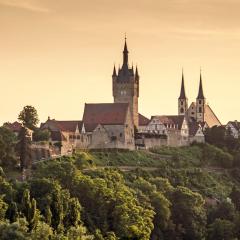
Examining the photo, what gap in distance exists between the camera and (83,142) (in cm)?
13825

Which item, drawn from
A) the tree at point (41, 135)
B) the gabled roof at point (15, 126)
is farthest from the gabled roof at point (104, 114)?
the tree at point (41, 135)

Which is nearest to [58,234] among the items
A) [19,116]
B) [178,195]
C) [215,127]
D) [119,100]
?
[178,195]

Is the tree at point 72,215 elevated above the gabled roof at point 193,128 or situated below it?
below

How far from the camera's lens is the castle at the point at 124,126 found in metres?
138

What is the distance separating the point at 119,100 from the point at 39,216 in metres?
58.3

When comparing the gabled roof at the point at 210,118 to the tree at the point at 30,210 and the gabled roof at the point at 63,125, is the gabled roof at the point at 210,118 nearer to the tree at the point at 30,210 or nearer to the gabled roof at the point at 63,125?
the gabled roof at the point at 63,125

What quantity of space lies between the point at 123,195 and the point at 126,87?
4410 cm

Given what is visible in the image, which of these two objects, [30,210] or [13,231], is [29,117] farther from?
[13,231]

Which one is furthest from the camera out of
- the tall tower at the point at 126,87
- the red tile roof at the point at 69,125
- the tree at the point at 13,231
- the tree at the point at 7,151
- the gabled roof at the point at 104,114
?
the tall tower at the point at 126,87

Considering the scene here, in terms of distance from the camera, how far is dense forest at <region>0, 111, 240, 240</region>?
10000 centimetres

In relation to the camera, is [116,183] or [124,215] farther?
[116,183]

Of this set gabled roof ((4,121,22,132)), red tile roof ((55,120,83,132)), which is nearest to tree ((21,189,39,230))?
gabled roof ((4,121,22,132))

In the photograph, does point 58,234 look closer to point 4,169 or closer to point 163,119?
point 4,169

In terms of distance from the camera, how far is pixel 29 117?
13575cm
